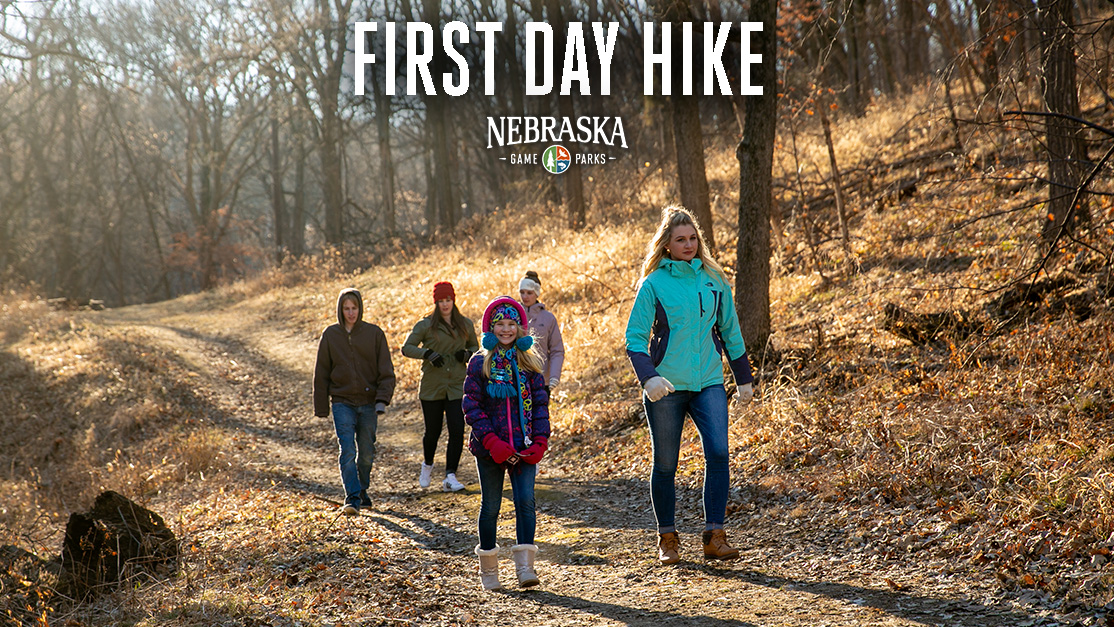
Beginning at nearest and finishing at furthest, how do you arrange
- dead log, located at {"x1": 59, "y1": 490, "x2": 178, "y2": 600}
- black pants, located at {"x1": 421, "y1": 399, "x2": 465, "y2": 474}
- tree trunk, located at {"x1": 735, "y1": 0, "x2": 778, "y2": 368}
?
dead log, located at {"x1": 59, "y1": 490, "x2": 178, "y2": 600}, black pants, located at {"x1": 421, "y1": 399, "x2": 465, "y2": 474}, tree trunk, located at {"x1": 735, "y1": 0, "x2": 778, "y2": 368}

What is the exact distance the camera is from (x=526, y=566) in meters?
5.02

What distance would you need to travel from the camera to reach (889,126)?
18.3m

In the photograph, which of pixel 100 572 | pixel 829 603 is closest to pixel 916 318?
pixel 829 603

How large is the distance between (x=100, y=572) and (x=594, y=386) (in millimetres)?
6256

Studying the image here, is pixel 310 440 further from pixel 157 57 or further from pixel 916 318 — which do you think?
pixel 157 57

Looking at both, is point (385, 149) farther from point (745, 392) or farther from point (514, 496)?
point (745, 392)

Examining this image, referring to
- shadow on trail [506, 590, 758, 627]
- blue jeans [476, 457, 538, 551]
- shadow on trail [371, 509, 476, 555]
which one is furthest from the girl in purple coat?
shadow on trail [371, 509, 476, 555]

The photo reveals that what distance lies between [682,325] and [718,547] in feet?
4.74

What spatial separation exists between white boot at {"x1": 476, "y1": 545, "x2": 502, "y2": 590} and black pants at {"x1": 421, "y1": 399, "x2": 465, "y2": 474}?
2804 millimetres

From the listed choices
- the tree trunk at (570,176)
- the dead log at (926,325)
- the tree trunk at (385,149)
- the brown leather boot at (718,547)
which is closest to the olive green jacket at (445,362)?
the brown leather boot at (718,547)

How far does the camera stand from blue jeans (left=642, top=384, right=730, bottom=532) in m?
4.90

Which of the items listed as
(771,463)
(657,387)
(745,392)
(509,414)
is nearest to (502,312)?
(509,414)

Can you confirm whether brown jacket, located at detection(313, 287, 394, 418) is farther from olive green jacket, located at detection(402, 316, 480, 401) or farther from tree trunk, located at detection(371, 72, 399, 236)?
tree trunk, located at detection(371, 72, 399, 236)

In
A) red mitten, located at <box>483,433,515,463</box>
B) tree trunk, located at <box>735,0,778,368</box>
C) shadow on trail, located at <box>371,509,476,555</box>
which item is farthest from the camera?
tree trunk, located at <box>735,0,778,368</box>
